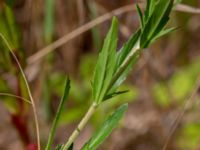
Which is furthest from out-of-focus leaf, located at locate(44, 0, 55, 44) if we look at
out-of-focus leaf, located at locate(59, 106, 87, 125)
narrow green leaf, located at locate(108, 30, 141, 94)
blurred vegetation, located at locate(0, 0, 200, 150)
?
narrow green leaf, located at locate(108, 30, 141, 94)

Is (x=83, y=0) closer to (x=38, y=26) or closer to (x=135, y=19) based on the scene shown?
(x=38, y=26)

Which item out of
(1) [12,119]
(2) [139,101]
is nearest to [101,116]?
(2) [139,101]

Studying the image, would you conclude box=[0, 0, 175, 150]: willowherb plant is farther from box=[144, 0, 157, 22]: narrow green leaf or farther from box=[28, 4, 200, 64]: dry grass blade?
box=[28, 4, 200, 64]: dry grass blade

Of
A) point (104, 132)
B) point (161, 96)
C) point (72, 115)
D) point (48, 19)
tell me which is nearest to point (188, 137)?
point (161, 96)

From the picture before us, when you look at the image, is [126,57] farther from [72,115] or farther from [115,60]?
[72,115]

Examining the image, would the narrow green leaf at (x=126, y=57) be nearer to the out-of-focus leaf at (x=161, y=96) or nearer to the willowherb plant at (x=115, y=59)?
the willowherb plant at (x=115, y=59)

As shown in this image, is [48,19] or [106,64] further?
[48,19]
